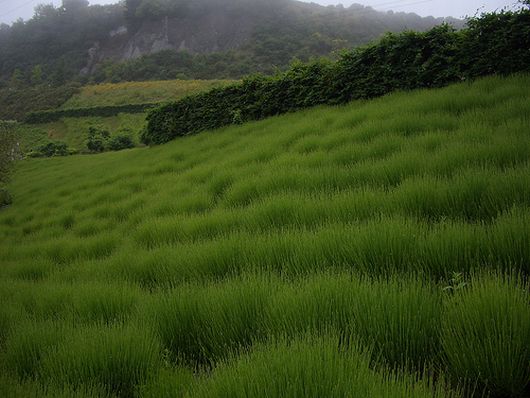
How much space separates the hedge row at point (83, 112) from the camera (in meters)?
47.2

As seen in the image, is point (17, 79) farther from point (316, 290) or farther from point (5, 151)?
point (316, 290)

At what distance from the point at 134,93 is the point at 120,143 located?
23676mm

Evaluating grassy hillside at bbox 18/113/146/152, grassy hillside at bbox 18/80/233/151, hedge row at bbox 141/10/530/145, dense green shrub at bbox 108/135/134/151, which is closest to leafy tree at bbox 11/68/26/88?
grassy hillside at bbox 18/80/233/151

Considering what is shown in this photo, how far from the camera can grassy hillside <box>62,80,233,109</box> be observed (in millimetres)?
49409

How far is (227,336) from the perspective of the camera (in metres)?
1.81

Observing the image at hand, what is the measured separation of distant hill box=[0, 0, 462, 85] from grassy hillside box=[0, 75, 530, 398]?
53916 millimetres

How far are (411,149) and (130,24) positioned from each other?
4949 inches

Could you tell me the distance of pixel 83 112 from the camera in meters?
49.0

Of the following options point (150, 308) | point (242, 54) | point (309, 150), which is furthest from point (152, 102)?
point (150, 308)

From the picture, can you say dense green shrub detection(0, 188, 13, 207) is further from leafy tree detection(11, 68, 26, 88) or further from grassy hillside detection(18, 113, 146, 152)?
leafy tree detection(11, 68, 26, 88)

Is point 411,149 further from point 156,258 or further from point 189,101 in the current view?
point 189,101

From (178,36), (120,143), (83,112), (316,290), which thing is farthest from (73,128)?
(178,36)

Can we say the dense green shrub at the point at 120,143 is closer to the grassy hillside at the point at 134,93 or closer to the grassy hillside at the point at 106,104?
the grassy hillside at the point at 106,104

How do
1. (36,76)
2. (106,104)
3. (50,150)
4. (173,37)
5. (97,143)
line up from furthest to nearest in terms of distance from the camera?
1. (173,37)
2. (36,76)
3. (106,104)
4. (50,150)
5. (97,143)
